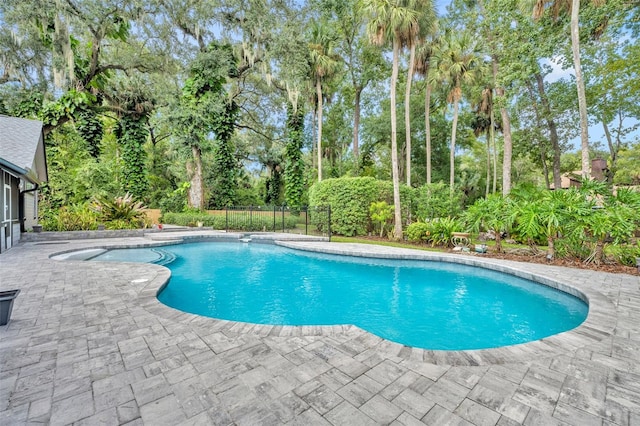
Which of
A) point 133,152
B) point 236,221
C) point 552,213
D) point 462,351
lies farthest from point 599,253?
point 133,152

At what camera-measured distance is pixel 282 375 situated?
216cm

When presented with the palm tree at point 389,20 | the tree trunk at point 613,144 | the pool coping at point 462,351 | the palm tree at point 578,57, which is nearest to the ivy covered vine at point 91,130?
the pool coping at point 462,351

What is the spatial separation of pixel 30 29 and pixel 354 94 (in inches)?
709

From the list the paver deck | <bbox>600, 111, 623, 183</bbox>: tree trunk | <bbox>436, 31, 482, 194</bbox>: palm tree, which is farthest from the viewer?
<bbox>436, 31, 482, 194</bbox>: palm tree

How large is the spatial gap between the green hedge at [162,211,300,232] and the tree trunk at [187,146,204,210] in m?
0.96

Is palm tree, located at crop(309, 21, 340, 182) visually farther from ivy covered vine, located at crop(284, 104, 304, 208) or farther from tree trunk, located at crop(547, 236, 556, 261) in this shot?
tree trunk, located at crop(547, 236, 556, 261)

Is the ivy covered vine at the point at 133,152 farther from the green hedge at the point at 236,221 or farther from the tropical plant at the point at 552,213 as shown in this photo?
the tropical plant at the point at 552,213

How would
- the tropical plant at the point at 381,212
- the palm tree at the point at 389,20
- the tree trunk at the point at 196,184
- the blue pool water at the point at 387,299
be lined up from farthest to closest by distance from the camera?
the tree trunk at the point at 196,184 → the tropical plant at the point at 381,212 → the palm tree at the point at 389,20 → the blue pool water at the point at 387,299

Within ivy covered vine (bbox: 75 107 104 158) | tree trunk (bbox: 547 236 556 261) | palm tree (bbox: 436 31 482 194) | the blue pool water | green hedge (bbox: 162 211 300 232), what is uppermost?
palm tree (bbox: 436 31 482 194)

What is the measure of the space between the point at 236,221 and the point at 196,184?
358 cm

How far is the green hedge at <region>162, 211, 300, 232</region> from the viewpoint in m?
14.8

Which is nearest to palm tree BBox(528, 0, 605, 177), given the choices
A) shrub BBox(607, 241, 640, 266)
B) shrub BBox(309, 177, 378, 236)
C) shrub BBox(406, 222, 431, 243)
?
shrub BBox(607, 241, 640, 266)

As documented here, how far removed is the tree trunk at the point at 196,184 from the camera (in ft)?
52.5

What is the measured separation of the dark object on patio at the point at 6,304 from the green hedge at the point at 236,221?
11.7 m
